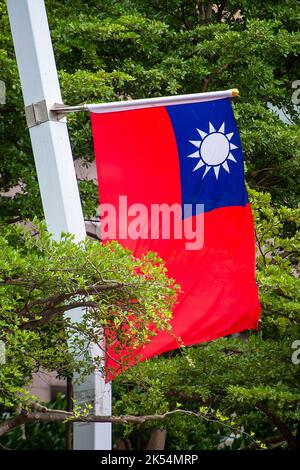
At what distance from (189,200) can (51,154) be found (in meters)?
1.48

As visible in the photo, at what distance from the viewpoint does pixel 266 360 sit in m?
14.1

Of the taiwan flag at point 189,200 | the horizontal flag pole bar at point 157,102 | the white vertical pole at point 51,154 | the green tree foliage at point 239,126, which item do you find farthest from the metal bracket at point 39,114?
the green tree foliage at point 239,126

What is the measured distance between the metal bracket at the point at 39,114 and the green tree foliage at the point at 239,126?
53.0 inches

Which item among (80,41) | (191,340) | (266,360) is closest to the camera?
(191,340)

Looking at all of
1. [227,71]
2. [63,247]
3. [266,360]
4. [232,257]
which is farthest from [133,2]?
[63,247]

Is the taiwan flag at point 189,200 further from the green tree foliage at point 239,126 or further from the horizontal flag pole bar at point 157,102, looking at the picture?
the green tree foliage at point 239,126

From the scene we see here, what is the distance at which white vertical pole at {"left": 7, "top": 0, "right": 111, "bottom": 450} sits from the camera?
1094cm

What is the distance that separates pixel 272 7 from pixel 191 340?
918 cm

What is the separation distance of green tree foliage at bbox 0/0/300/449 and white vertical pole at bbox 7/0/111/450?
0.62 meters

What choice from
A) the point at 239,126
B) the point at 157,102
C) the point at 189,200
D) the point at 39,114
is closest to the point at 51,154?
the point at 39,114

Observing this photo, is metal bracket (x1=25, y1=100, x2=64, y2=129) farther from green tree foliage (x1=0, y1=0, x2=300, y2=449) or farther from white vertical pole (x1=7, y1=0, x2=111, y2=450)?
green tree foliage (x1=0, y1=0, x2=300, y2=449)

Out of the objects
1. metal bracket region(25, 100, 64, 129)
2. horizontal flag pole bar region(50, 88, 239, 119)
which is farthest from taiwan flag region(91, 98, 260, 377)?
metal bracket region(25, 100, 64, 129)

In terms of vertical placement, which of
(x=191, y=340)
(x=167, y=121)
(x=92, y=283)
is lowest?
(x=191, y=340)

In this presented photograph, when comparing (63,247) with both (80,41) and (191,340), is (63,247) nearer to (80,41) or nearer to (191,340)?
(191,340)
